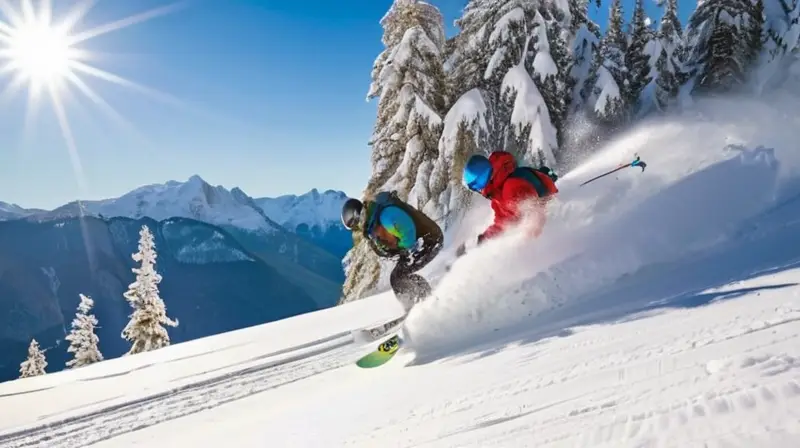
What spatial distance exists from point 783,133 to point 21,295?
242 meters

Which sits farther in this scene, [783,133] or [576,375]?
[783,133]

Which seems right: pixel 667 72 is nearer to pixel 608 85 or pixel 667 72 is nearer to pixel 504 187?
pixel 608 85

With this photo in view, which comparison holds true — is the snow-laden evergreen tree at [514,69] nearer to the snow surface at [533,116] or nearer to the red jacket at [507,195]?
the snow surface at [533,116]

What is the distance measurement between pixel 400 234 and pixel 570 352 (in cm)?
309

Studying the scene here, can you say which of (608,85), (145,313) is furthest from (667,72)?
(145,313)

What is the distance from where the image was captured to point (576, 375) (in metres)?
3.04

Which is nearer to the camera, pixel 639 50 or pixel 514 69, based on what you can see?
pixel 514 69

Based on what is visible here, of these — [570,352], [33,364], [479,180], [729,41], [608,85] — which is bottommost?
[570,352]

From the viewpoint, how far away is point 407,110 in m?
18.0

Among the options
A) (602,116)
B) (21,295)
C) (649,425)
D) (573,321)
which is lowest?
(649,425)

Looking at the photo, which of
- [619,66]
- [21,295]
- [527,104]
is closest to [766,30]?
[619,66]

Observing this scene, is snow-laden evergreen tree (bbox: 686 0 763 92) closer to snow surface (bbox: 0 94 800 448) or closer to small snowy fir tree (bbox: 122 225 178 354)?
snow surface (bbox: 0 94 800 448)

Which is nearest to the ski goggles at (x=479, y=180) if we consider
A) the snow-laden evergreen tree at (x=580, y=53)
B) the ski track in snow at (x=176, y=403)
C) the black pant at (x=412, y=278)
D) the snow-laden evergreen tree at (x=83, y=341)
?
the black pant at (x=412, y=278)

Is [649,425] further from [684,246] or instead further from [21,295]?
[21,295]
